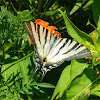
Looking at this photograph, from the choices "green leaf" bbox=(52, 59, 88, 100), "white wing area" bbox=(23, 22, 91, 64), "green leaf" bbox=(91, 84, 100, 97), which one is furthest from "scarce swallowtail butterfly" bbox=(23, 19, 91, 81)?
"green leaf" bbox=(91, 84, 100, 97)

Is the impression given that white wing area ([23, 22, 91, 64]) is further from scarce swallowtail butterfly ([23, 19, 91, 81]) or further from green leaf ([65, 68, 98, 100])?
green leaf ([65, 68, 98, 100])

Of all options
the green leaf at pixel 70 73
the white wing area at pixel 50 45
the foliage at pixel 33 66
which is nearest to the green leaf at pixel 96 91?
the foliage at pixel 33 66

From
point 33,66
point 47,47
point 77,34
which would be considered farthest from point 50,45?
point 33,66

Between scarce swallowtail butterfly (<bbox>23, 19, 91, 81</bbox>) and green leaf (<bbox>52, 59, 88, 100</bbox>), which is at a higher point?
scarce swallowtail butterfly (<bbox>23, 19, 91, 81</bbox>)

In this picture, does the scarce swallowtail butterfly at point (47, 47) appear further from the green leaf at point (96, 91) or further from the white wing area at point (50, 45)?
the green leaf at point (96, 91)

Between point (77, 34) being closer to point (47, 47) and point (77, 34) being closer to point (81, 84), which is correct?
point (47, 47)

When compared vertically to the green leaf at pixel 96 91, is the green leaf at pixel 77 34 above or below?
above

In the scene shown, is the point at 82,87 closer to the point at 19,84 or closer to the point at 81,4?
the point at 19,84

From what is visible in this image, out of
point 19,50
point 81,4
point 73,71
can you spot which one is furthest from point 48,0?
point 73,71

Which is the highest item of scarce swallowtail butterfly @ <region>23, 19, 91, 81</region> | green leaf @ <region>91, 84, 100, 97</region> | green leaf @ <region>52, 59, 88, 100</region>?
scarce swallowtail butterfly @ <region>23, 19, 91, 81</region>
